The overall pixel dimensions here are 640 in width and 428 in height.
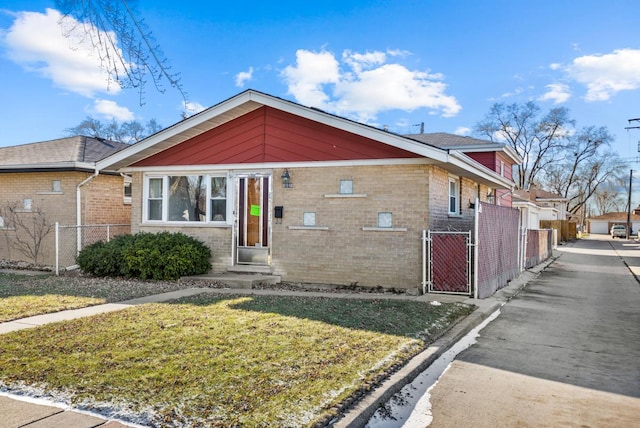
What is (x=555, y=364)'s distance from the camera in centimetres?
595

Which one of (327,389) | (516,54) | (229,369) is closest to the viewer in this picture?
(327,389)

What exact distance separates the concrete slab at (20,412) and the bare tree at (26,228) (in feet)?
41.1

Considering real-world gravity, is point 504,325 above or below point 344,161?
below

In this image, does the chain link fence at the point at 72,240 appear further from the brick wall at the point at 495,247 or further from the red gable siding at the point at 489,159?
the red gable siding at the point at 489,159

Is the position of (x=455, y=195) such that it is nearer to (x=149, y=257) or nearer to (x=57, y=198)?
(x=149, y=257)

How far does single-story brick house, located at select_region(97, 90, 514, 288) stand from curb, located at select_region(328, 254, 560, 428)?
2169mm

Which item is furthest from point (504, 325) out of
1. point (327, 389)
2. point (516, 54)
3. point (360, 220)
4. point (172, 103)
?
point (516, 54)

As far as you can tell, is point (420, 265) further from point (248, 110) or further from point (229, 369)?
point (229, 369)

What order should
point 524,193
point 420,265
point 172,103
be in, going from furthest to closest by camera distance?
point 524,193 < point 420,265 < point 172,103

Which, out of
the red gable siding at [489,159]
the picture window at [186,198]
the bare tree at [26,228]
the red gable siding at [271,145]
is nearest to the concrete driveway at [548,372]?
the red gable siding at [271,145]

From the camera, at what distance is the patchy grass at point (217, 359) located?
3.99 m

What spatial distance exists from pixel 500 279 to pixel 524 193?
3153 centimetres

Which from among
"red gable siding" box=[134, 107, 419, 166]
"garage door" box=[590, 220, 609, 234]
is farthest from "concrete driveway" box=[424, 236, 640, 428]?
"garage door" box=[590, 220, 609, 234]

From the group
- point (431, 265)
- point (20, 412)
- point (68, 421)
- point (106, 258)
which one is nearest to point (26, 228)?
point (106, 258)
